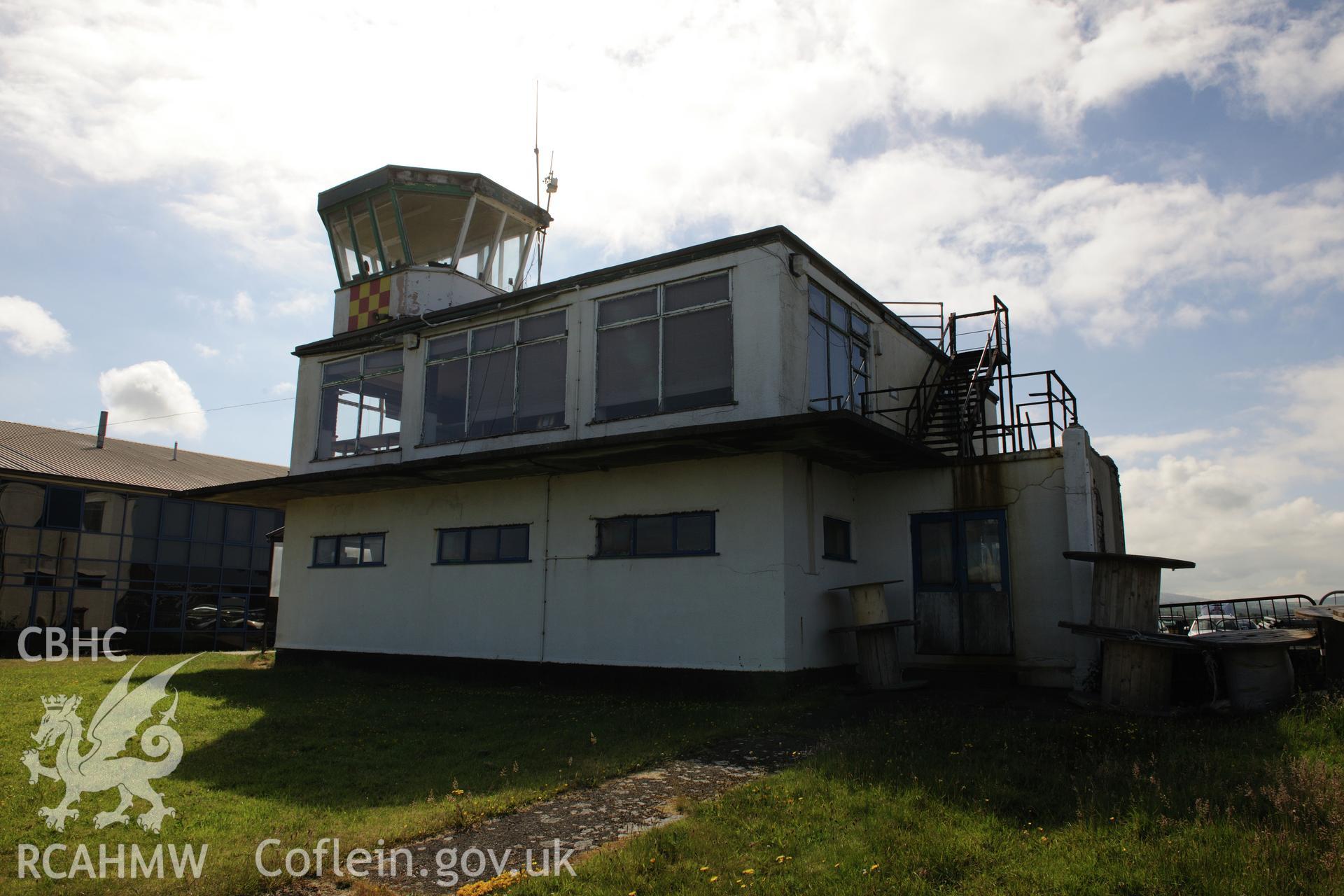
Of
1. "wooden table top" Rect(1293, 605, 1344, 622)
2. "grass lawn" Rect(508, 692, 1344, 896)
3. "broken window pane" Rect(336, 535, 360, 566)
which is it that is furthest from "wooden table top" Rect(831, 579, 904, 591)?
"broken window pane" Rect(336, 535, 360, 566)

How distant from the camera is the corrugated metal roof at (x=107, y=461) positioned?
77.3ft

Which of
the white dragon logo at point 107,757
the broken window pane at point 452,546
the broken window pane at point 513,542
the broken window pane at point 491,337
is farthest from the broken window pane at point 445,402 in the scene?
the white dragon logo at point 107,757

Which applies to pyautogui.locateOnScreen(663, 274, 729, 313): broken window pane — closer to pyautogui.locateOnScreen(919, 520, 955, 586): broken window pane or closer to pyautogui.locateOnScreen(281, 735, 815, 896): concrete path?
pyautogui.locateOnScreen(919, 520, 955, 586): broken window pane

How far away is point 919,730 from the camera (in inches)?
340

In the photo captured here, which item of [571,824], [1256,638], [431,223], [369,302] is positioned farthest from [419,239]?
[1256,638]

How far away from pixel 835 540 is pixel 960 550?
1.86 m

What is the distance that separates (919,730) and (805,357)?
584 cm

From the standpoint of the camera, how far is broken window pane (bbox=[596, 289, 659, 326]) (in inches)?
536

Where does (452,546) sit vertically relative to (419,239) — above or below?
below

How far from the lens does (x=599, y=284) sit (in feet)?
46.4

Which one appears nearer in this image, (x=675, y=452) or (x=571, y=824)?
(x=571, y=824)

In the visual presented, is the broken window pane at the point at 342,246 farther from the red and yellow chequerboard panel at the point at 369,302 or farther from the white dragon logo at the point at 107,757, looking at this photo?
the white dragon logo at the point at 107,757

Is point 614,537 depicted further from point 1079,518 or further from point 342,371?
point 342,371

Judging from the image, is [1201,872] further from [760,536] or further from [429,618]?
[429,618]
